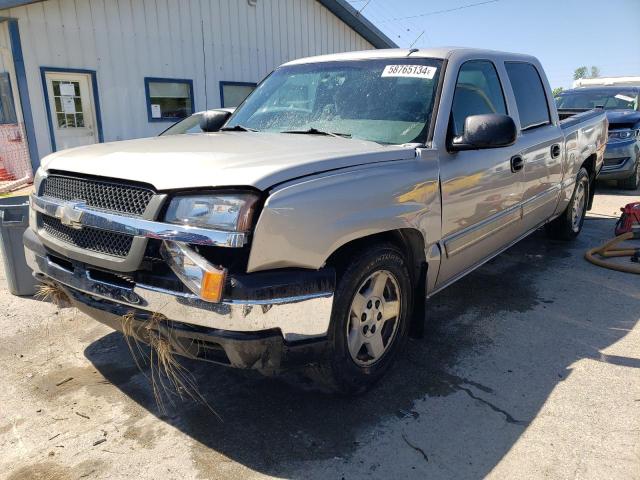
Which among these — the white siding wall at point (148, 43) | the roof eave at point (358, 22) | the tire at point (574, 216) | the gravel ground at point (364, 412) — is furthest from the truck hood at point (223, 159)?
the roof eave at point (358, 22)

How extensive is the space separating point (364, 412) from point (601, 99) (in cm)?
1034

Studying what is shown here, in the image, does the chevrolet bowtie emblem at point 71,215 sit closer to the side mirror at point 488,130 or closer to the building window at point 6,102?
the side mirror at point 488,130

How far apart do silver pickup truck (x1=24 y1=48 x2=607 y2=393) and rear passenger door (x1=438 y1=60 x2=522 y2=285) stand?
17 millimetres

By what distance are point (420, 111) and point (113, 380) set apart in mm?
2508

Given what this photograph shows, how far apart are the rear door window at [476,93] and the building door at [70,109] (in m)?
9.03

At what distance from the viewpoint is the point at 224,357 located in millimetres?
2307

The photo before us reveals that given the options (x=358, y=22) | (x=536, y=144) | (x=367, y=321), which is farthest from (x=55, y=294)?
(x=358, y=22)

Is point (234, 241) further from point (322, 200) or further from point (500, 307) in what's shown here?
point (500, 307)

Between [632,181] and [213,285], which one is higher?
[213,285]

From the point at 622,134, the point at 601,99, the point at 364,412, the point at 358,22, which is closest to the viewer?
the point at 364,412

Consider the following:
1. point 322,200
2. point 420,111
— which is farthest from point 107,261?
point 420,111

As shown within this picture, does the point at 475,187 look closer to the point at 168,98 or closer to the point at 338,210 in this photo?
the point at 338,210

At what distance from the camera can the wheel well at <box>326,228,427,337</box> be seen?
2704 millimetres

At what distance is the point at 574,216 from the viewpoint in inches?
239
